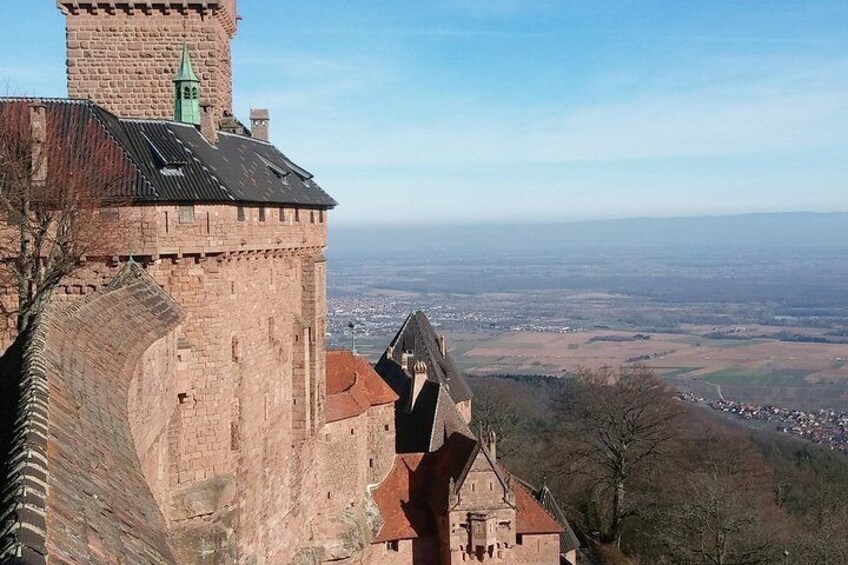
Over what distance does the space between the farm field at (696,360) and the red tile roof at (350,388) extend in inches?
3023

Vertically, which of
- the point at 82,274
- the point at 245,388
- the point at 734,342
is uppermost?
the point at 82,274

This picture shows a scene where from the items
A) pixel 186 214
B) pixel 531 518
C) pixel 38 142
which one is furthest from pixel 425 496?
pixel 38 142

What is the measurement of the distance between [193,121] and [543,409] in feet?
211

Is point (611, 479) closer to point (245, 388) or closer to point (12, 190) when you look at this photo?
point (245, 388)

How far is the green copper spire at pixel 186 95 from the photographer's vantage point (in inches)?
702

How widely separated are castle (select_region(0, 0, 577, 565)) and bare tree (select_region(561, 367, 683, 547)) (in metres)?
15.9

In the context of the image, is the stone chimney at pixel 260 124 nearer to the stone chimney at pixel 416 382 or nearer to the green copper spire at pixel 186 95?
the green copper spire at pixel 186 95

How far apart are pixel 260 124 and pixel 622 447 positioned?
29718mm

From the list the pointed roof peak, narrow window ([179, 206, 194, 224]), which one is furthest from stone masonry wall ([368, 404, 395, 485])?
narrow window ([179, 206, 194, 224])

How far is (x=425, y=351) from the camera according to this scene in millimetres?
38094

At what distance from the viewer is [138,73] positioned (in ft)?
62.9

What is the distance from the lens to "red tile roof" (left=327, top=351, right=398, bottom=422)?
24.8 m

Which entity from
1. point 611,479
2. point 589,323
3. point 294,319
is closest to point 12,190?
point 294,319

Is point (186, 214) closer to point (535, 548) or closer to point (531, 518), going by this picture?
point (531, 518)
